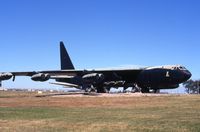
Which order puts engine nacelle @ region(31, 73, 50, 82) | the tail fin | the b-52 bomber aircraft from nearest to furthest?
engine nacelle @ region(31, 73, 50, 82)
the b-52 bomber aircraft
the tail fin

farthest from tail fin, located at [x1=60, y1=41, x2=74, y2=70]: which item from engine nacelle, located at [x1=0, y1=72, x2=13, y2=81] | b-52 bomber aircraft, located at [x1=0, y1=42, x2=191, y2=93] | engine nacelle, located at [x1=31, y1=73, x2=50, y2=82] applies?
engine nacelle, located at [x1=0, y1=72, x2=13, y2=81]

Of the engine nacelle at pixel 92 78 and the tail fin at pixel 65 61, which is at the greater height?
the tail fin at pixel 65 61

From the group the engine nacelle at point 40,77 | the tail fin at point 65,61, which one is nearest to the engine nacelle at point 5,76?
the engine nacelle at point 40,77

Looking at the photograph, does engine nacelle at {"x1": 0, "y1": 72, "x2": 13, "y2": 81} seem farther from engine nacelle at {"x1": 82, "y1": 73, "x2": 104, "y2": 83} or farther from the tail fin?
the tail fin

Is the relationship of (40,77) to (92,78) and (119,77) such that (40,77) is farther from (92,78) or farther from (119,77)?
(119,77)

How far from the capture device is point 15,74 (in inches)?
2601

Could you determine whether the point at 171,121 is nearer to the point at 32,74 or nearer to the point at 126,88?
the point at 32,74

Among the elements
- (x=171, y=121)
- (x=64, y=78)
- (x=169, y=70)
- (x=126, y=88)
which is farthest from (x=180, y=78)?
(x=171, y=121)

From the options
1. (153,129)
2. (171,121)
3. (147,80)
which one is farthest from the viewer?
(147,80)

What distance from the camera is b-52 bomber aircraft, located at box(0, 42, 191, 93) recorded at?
63.4 metres

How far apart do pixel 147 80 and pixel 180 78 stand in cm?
627

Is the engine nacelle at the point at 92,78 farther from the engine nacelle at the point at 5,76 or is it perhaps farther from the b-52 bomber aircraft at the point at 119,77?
the engine nacelle at the point at 5,76

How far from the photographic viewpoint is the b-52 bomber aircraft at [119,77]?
6344 centimetres

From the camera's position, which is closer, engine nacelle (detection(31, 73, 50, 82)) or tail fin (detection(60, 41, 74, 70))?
engine nacelle (detection(31, 73, 50, 82))
